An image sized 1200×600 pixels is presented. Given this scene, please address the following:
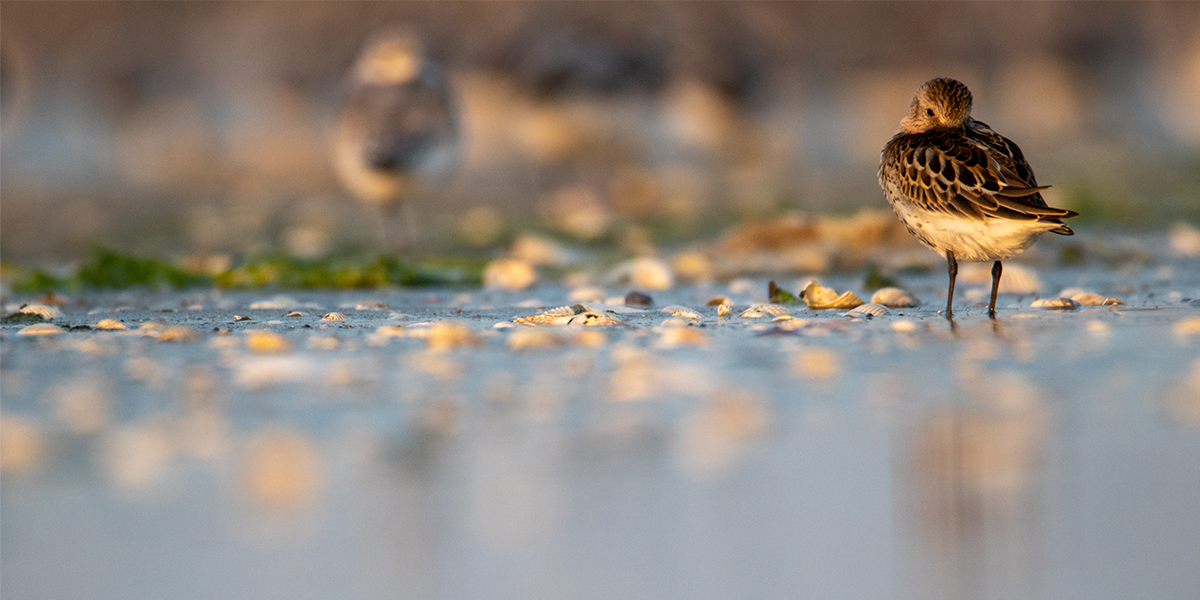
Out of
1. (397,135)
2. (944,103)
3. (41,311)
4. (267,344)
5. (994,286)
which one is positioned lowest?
(267,344)

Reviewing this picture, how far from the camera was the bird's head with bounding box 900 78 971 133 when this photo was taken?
5102 millimetres

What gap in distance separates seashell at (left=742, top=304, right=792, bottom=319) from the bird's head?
39.4 inches

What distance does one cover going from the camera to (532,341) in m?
4.33

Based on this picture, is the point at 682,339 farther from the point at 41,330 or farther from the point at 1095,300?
the point at 41,330

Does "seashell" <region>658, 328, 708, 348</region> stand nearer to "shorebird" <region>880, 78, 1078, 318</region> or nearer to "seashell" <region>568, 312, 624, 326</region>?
"seashell" <region>568, 312, 624, 326</region>

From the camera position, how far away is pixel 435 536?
2406 mm

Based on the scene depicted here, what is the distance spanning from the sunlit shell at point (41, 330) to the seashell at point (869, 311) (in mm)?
3002

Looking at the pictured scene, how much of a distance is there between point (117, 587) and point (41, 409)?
1.33 metres

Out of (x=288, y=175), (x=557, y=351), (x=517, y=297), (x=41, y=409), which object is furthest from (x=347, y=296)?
(x=288, y=175)

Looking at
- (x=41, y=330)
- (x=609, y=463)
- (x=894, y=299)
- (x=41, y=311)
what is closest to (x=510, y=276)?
(x=894, y=299)

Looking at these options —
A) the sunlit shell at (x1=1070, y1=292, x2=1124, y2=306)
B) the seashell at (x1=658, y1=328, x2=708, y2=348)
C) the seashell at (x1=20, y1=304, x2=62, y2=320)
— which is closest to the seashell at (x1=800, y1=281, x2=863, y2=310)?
the sunlit shell at (x1=1070, y1=292, x2=1124, y2=306)

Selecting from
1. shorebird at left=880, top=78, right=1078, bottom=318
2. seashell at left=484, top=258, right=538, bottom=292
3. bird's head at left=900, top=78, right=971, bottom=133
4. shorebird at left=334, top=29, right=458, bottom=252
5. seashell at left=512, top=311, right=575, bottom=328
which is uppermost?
shorebird at left=334, top=29, right=458, bottom=252

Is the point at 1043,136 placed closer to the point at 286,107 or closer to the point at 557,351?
the point at 286,107

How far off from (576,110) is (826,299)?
27.7 ft
